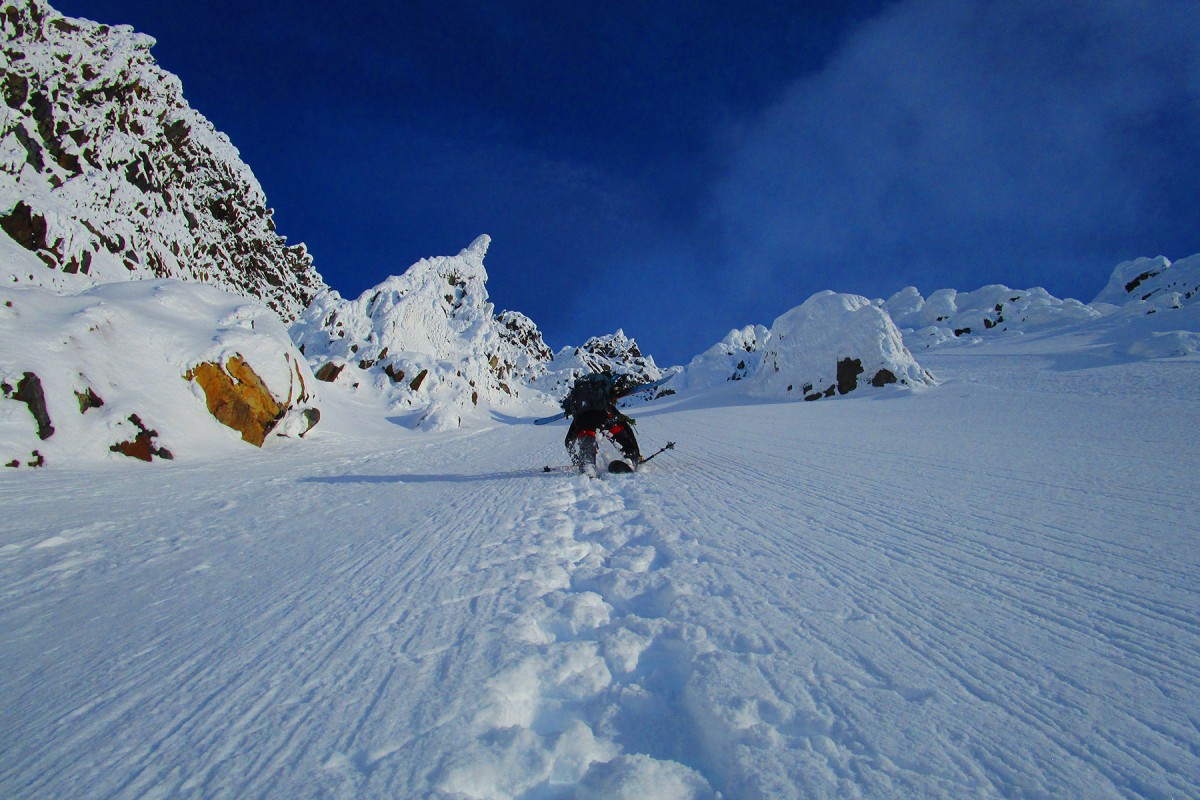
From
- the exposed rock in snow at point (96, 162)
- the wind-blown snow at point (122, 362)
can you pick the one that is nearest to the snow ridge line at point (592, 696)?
the wind-blown snow at point (122, 362)

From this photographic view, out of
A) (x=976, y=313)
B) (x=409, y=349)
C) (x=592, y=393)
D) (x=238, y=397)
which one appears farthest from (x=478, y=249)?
(x=592, y=393)

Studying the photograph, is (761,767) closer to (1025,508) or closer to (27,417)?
(1025,508)

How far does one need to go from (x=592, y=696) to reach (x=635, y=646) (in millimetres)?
344

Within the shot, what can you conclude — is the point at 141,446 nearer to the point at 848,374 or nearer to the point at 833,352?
the point at 848,374

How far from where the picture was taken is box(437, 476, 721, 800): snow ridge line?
1.38 meters

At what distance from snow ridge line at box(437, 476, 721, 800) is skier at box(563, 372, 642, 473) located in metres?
3.49

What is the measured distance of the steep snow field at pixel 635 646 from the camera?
1385 mm

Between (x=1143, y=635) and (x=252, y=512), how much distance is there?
6783 millimetres

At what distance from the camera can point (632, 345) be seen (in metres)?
192

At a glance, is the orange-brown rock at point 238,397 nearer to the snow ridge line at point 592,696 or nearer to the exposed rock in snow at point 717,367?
the snow ridge line at point 592,696

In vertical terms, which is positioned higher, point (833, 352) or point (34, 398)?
point (833, 352)

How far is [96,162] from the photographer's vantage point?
37344mm

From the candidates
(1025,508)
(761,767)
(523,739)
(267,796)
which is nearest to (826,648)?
(761,767)

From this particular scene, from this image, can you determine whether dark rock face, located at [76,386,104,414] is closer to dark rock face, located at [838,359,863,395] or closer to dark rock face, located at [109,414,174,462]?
dark rock face, located at [109,414,174,462]
